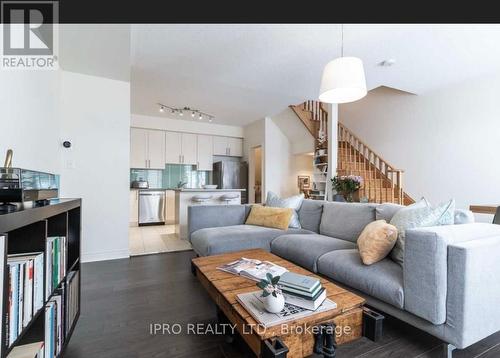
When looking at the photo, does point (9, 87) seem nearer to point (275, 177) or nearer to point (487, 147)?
point (275, 177)

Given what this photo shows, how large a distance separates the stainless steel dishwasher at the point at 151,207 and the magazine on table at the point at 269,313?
5.08 m

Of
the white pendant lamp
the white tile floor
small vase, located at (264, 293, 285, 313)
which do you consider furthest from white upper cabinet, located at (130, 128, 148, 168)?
small vase, located at (264, 293, 285, 313)

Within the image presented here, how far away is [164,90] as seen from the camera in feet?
14.0

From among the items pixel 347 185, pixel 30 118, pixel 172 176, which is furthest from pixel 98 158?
pixel 347 185

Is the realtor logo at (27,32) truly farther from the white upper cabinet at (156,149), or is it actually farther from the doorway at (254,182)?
the doorway at (254,182)

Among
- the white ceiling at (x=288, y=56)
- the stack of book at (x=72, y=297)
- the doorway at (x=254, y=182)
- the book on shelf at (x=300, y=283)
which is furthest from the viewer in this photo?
the doorway at (x=254, y=182)

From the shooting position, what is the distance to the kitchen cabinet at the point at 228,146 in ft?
22.2

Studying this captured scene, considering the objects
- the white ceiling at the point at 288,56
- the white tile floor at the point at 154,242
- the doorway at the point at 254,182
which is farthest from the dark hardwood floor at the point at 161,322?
the doorway at the point at 254,182

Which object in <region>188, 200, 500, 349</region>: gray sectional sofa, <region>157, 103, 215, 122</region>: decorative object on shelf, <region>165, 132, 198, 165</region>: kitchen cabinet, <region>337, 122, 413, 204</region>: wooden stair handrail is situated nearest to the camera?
<region>188, 200, 500, 349</region>: gray sectional sofa

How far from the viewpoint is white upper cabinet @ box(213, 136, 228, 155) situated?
6.75 m

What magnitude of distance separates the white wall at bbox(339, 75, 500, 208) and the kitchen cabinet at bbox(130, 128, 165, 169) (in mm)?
5093

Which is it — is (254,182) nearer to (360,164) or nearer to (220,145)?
(220,145)

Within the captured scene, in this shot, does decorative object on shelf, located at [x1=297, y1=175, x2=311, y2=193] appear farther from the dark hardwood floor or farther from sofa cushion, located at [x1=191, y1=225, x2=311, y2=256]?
the dark hardwood floor

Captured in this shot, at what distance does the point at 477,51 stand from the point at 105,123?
15.6 feet
